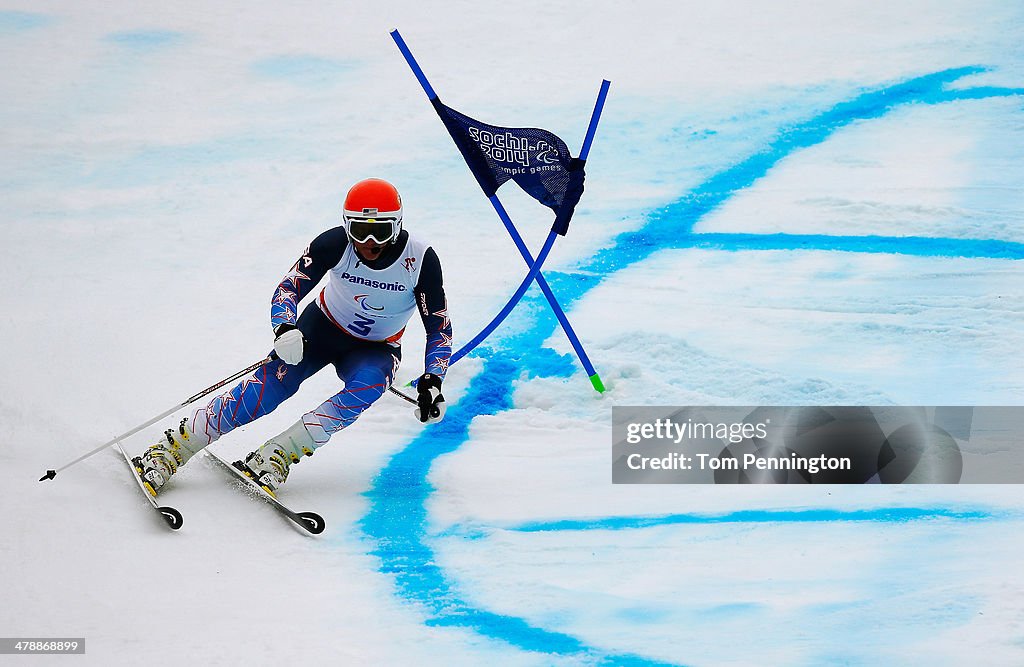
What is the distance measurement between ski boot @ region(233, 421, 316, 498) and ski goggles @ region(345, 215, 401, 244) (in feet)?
2.80

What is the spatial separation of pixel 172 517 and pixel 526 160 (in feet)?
9.02

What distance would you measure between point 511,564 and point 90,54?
884cm

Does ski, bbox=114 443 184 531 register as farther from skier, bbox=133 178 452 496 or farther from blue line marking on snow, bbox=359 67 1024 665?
blue line marking on snow, bbox=359 67 1024 665

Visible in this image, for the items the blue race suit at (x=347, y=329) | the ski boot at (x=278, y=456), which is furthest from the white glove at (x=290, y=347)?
the ski boot at (x=278, y=456)

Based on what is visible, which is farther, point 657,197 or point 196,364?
point 657,197

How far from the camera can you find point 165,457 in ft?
15.9

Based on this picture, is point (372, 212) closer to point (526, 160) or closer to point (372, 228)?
point (372, 228)

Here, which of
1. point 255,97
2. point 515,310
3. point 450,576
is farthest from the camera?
point 255,97

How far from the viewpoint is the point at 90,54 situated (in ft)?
37.2

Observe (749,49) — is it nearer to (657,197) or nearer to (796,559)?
(657,197)

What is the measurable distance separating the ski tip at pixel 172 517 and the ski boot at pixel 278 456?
45cm

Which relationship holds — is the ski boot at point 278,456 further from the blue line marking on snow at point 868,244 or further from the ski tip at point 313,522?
the blue line marking on snow at point 868,244

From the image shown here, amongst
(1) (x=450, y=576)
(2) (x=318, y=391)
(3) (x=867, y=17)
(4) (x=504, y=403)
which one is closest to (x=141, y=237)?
(2) (x=318, y=391)

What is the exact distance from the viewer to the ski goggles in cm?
483
